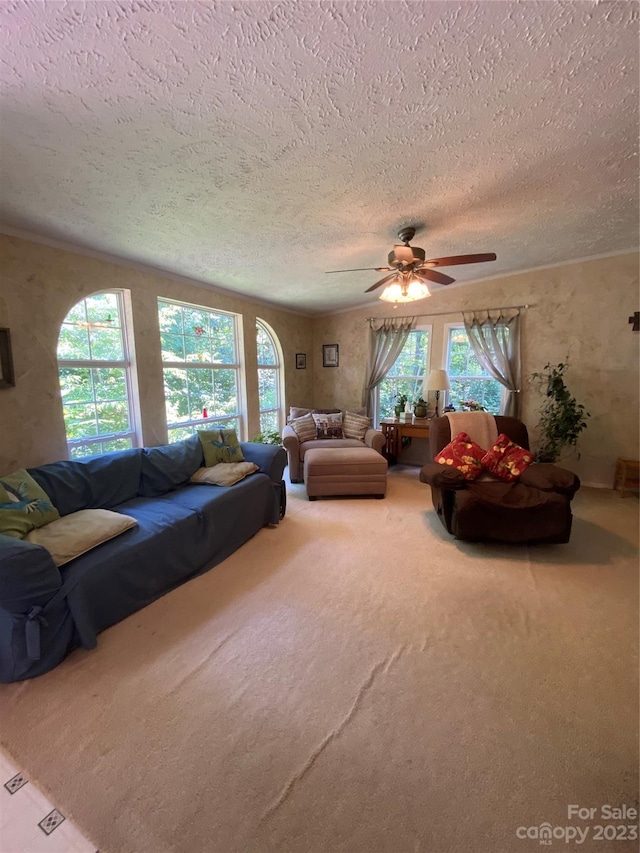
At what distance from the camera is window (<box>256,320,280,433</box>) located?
15.7ft

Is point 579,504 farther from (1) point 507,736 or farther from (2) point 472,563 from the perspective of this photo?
(1) point 507,736

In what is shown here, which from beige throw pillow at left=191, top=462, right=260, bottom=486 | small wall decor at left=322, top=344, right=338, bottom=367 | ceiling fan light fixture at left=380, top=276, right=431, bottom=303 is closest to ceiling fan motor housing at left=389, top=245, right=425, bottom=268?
ceiling fan light fixture at left=380, top=276, right=431, bottom=303

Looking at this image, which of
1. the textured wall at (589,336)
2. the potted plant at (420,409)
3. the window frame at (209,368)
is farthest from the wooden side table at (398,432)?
the window frame at (209,368)

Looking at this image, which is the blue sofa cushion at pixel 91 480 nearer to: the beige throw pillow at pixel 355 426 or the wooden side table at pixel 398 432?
→ the beige throw pillow at pixel 355 426

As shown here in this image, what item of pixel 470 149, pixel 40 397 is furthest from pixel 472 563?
pixel 40 397

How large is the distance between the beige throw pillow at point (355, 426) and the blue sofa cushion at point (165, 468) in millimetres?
2045

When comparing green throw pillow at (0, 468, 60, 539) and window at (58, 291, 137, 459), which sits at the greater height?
window at (58, 291, 137, 459)

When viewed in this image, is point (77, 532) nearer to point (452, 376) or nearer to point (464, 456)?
point (464, 456)

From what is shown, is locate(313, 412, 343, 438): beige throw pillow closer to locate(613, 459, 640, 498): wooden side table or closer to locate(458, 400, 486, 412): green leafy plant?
locate(458, 400, 486, 412): green leafy plant

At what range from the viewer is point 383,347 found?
4.98 metres

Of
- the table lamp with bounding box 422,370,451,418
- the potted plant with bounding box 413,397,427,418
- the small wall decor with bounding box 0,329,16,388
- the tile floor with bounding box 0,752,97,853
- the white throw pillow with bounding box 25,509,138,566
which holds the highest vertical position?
the small wall decor with bounding box 0,329,16,388

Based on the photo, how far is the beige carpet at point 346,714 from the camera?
1.07m

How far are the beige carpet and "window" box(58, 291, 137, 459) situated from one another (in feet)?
5.20

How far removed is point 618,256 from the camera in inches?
144
